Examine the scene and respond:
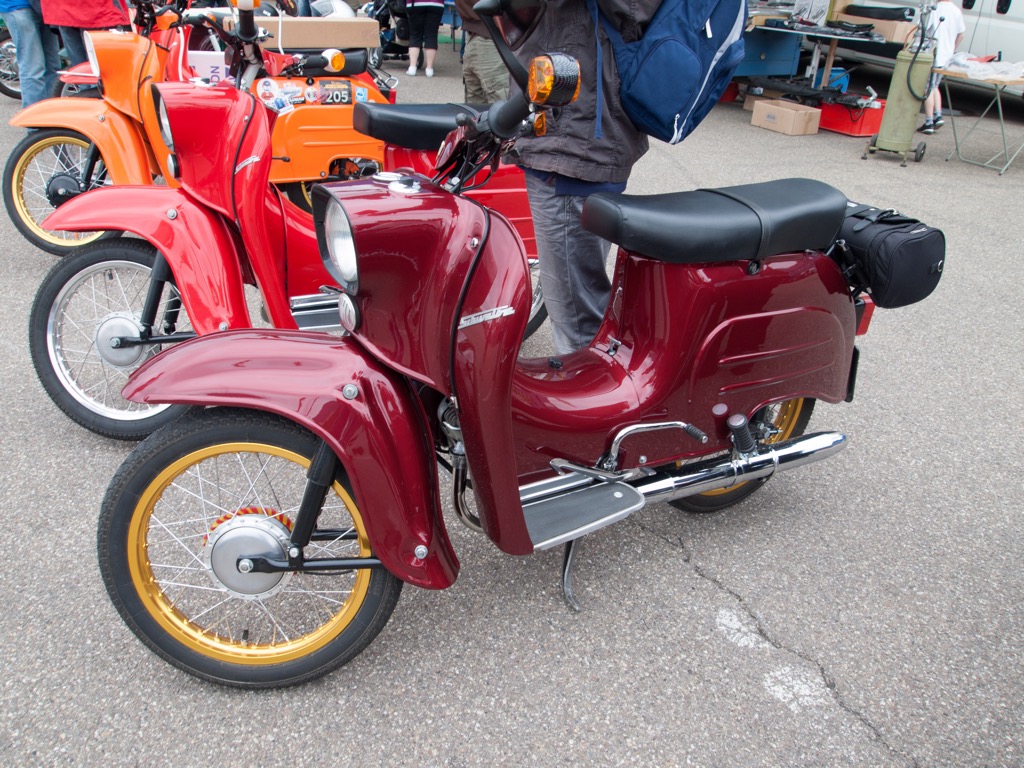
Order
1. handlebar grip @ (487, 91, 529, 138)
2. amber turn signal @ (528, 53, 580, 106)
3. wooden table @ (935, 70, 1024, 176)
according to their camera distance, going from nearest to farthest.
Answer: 1. amber turn signal @ (528, 53, 580, 106)
2. handlebar grip @ (487, 91, 529, 138)
3. wooden table @ (935, 70, 1024, 176)

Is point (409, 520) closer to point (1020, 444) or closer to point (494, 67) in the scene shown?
point (1020, 444)

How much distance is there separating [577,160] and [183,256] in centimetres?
127

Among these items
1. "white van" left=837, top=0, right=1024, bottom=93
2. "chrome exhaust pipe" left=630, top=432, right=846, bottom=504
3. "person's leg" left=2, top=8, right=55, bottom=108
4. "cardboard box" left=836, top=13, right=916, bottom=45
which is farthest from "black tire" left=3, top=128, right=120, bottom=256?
"cardboard box" left=836, top=13, right=916, bottom=45

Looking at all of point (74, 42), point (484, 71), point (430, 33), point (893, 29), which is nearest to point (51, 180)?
point (74, 42)

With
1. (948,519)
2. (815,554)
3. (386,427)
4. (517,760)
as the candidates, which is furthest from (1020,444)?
(386,427)

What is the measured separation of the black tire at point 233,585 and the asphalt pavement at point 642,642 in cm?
12

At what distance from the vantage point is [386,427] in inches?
68.6

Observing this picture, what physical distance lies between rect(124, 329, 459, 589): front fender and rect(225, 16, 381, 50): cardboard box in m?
3.80

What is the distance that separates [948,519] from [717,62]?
5.66ft

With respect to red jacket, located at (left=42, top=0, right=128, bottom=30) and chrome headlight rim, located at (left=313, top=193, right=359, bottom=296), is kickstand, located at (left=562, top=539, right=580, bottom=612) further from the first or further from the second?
red jacket, located at (left=42, top=0, right=128, bottom=30)

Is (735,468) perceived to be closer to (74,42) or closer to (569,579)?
(569,579)

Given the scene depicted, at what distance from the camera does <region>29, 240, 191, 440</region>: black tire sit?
8.89 feet

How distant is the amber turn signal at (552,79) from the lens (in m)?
1.42

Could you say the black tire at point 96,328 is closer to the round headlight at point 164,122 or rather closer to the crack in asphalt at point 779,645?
the round headlight at point 164,122
